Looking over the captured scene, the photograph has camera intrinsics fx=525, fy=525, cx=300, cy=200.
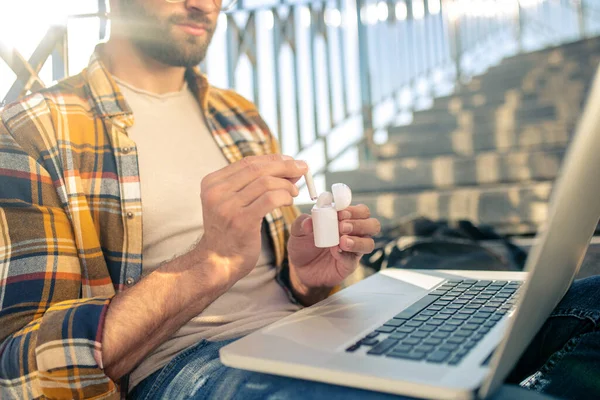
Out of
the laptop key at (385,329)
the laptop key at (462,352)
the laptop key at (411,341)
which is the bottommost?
the laptop key at (385,329)

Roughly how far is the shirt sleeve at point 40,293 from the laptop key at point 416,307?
1.42 ft

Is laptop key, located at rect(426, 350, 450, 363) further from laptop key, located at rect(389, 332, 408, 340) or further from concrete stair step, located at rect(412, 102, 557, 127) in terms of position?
concrete stair step, located at rect(412, 102, 557, 127)

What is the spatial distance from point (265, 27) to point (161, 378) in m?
2.41

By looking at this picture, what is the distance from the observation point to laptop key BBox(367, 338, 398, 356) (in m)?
0.60

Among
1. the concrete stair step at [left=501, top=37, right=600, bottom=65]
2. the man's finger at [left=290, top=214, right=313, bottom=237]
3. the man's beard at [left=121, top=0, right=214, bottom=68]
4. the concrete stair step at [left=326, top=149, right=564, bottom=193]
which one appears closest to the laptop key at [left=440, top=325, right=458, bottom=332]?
the man's finger at [left=290, top=214, right=313, bottom=237]

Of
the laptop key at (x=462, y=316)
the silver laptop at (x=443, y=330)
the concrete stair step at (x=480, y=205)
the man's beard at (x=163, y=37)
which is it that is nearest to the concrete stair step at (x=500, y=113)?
the concrete stair step at (x=480, y=205)

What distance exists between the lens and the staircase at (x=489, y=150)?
7.93 feet

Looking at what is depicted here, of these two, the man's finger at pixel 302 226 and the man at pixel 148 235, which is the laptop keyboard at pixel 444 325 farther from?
the man's finger at pixel 302 226

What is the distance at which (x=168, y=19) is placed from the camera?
49.5 inches

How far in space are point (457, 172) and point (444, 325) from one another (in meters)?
2.16

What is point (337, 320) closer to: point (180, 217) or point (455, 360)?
point (455, 360)

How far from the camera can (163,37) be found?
1254 mm

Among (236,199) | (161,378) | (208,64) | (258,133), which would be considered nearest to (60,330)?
(161,378)

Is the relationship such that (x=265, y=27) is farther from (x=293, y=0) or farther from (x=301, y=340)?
(x=301, y=340)
